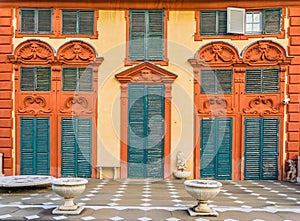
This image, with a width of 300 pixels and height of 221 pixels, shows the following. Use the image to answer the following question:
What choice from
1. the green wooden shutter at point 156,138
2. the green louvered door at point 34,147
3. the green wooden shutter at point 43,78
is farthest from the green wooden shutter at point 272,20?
the green louvered door at point 34,147

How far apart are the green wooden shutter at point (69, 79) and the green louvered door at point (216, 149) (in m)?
4.87

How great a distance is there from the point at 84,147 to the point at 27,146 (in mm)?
2007

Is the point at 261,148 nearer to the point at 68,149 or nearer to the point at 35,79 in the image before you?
the point at 68,149

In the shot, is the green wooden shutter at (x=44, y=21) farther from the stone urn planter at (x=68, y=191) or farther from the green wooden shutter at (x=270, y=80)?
the green wooden shutter at (x=270, y=80)

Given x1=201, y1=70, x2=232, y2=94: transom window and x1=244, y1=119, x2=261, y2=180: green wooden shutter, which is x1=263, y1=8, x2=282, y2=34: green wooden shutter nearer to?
x1=201, y1=70, x2=232, y2=94: transom window

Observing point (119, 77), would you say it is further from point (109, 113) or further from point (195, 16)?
point (195, 16)

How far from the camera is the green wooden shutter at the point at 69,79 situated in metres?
12.2

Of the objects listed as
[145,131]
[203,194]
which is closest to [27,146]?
[145,131]

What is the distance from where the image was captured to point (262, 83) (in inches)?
474

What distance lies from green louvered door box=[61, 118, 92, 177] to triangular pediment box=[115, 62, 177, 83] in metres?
2.00

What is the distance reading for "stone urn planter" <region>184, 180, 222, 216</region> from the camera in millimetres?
7426

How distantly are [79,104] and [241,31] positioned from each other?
628cm

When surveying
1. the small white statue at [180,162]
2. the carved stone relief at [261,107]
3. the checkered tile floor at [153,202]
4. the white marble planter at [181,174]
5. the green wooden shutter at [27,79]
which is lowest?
the checkered tile floor at [153,202]

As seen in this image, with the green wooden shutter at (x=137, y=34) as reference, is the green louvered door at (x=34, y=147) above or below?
below
